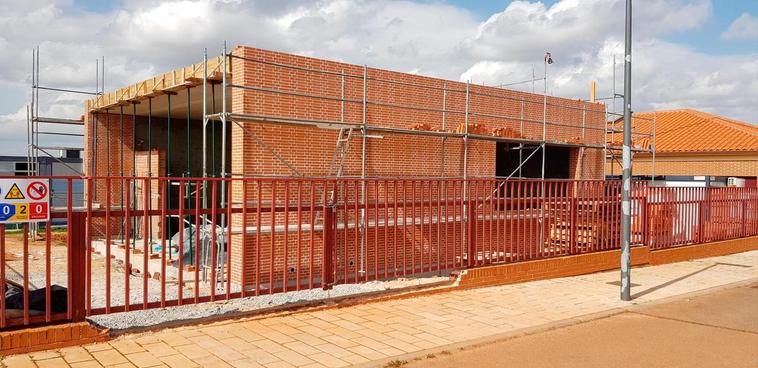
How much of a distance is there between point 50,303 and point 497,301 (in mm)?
5848

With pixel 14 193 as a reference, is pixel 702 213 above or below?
below

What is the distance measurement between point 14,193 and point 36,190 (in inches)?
7.5

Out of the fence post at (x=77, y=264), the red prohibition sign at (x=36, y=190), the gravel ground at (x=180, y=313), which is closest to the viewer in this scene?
the red prohibition sign at (x=36, y=190)

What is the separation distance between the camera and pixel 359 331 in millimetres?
7027

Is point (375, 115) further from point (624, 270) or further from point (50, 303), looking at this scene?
point (50, 303)

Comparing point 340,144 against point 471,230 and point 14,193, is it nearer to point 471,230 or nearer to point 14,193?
point 471,230

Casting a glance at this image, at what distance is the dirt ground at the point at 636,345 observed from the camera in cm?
610

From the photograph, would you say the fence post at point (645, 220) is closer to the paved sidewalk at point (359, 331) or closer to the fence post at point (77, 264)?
the paved sidewalk at point (359, 331)

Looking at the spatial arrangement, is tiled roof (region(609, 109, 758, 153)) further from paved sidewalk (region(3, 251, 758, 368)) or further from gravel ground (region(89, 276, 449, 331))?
gravel ground (region(89, 276, 449, 331))

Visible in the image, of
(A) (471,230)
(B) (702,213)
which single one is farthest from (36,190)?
(B) (702,213)

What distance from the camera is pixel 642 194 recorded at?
43.2 feet

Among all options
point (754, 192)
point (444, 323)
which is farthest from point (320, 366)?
point (754, 192)

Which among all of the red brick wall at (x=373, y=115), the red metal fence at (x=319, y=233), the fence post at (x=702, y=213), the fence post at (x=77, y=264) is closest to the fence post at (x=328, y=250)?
the red metal fence at (x=319, y=233)

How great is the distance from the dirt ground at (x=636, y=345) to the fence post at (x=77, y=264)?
121 inches
